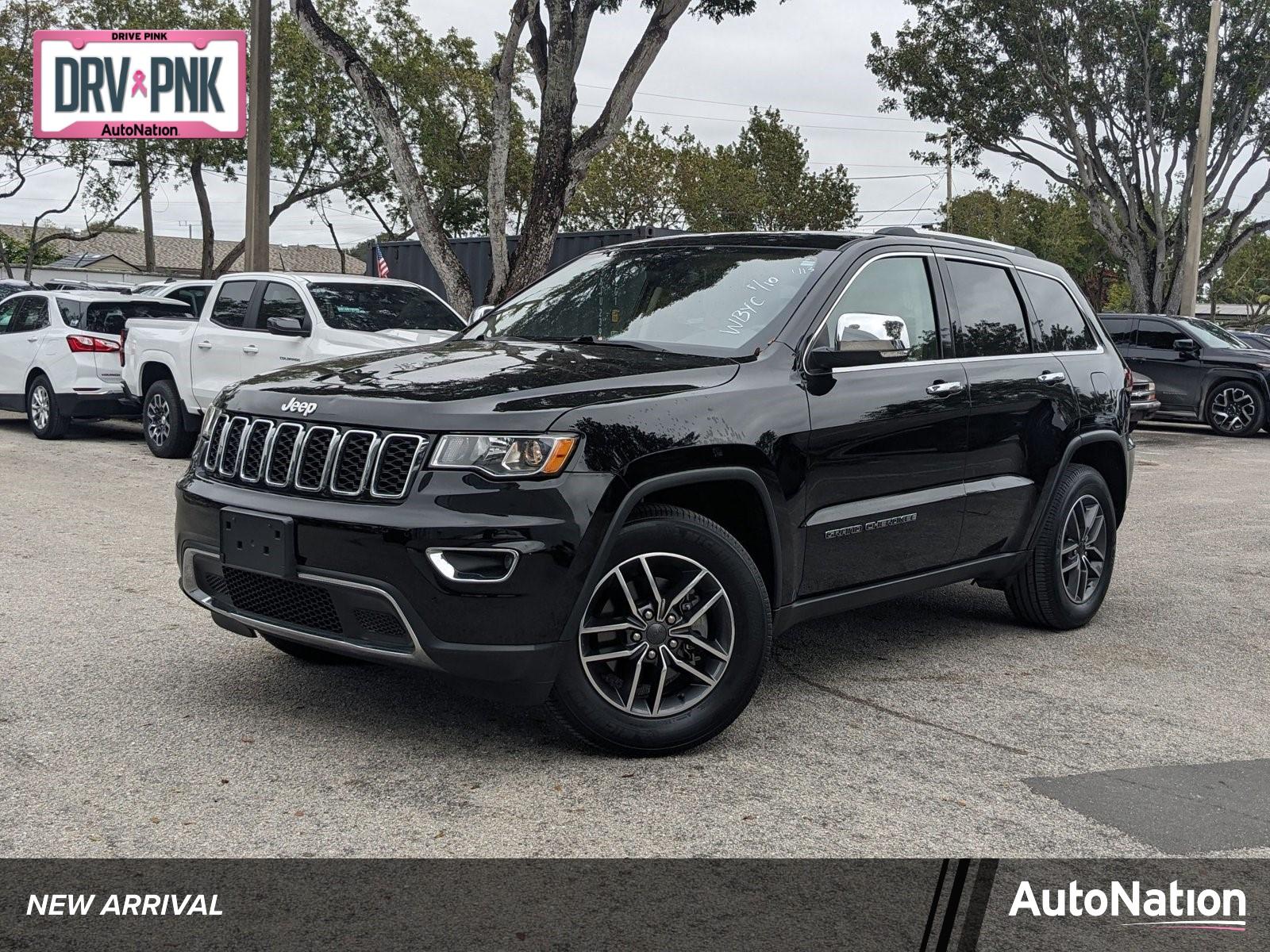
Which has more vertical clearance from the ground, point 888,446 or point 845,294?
point 845,294

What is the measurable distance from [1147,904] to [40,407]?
13454 mm

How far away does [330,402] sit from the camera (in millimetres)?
4418

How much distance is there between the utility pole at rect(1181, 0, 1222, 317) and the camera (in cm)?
2553

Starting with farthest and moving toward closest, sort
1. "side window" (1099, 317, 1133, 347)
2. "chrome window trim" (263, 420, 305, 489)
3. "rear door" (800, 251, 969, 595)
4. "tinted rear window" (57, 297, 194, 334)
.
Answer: "side window" (1099, 317, 1133, 347), "tinted rear window" (57, 297, 194, 334), "rear door" (800, 251, 969, 595), "chrome window trim" (263, 420, 305, 489)

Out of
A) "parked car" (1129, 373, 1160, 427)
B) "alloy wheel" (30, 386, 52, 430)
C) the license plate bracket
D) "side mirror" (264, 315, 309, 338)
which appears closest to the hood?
the license plate bracket

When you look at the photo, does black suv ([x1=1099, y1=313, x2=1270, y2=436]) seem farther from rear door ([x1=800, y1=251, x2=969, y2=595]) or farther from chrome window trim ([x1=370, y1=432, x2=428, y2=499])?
chrome window trim ([x1=370, y1=432, x2=428, y2=499])

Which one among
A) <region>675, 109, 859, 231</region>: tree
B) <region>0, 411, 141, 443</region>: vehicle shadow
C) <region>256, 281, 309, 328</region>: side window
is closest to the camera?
<region>256, 281, 309, 328</region>: side window

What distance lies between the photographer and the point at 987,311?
6.16m

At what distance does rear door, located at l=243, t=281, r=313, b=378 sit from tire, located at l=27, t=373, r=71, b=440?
308cm

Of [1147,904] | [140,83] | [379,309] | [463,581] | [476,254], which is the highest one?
[140,83]

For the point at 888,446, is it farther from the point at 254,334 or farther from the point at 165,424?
the point at 165,424

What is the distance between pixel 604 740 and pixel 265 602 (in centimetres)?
121

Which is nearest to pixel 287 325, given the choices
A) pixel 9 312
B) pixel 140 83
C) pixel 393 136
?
pixel 9 312

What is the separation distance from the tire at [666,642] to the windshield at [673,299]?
2.96 feet
